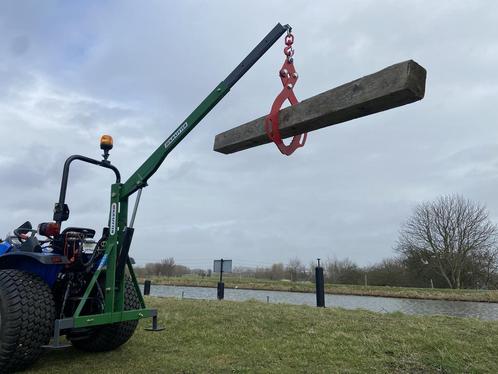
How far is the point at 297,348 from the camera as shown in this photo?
5.36 metres

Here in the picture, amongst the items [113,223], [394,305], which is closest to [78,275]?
[113,223]

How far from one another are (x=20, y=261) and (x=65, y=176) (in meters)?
1.08

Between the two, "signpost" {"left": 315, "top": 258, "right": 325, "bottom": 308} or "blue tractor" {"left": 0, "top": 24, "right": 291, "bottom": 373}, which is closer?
"blue tractor" {"left": 0, "top": 24, "right": 291, "bottom": 373}

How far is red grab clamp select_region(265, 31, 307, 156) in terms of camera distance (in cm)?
395

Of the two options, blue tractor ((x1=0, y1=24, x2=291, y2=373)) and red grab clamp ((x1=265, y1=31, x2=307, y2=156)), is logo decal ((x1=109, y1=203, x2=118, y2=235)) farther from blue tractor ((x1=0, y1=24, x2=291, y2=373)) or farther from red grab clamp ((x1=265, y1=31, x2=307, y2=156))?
red grab clamp ((x1=265, y1=31, x2=307, y2=156))

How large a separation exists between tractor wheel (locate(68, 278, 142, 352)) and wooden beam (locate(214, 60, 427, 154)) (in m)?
2.45

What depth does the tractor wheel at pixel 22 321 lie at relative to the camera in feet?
13.6

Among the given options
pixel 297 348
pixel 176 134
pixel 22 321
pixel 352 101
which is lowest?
pixel 297 348

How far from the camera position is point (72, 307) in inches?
189

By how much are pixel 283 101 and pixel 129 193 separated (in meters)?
2.14

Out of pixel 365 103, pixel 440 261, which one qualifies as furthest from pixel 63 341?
pixel 440 261

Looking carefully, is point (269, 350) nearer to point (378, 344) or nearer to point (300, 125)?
point (378, 344)

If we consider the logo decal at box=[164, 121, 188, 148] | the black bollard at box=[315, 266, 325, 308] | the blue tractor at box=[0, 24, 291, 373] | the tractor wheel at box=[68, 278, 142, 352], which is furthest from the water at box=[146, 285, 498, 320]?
the logo decal at box=[164, 121, 188, 148]

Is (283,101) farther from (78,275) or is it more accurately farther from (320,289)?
(320,289)
